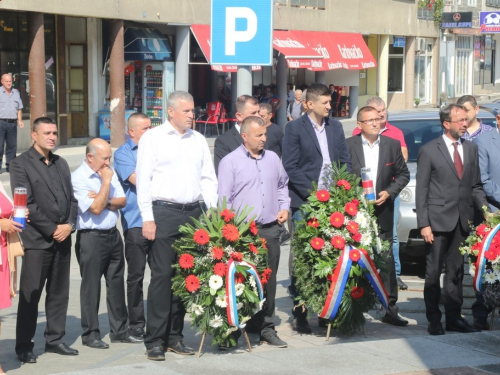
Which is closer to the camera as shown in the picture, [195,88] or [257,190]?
[257,190]

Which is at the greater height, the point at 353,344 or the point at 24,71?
the point at 24,71

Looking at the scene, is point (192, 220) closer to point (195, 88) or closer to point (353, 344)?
point (353, 344)

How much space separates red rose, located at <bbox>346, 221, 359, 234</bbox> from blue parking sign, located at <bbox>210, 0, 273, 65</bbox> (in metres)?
1.98

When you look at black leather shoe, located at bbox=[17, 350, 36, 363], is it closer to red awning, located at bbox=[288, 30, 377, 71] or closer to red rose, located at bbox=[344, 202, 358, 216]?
red rose, located at bbox=[344, 202, 358, 216]

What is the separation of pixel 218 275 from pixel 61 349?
144 centimetres

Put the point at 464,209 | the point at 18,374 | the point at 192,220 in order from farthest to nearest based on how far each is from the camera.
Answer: the point at 464,209
the point at 192,220
the point at 18,374

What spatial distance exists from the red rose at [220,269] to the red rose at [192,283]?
0.16 m

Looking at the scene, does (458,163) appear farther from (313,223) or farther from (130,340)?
(130,340)

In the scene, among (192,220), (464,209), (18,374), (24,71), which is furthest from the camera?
(24,71)

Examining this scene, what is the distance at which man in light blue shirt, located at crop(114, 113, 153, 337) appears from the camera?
8.08 meters

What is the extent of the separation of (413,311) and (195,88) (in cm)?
2486

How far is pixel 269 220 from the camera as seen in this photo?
304 inches

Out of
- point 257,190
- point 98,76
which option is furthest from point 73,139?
point 257,190

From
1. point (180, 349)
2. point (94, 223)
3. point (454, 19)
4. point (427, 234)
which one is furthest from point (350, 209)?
point (454, 19)
